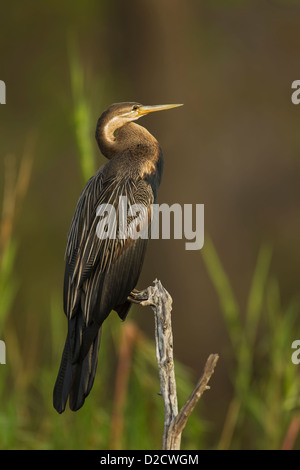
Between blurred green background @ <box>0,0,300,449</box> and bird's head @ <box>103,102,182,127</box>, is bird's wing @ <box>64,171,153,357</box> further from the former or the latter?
blurred green background @ <box>0,0,300,449</box>

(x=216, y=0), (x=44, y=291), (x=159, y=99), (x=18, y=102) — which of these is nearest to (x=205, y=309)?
(x=159, y=99)

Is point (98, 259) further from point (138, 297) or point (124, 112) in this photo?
point (124, 112)

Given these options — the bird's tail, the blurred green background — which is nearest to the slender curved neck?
the bird's tail

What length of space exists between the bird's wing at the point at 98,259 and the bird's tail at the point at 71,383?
0.03 meters

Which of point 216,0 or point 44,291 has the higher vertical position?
point 216,0

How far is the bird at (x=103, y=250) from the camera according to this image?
4.33 feet

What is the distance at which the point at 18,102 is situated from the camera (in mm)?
7770

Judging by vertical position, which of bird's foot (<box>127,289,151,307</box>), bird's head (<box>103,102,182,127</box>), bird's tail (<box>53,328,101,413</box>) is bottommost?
bird's tail (<box>53,328,101,413</box>)

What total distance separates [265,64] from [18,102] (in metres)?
3.06

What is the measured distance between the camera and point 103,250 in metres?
1.42

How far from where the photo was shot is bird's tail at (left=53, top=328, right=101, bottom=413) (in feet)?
4.19

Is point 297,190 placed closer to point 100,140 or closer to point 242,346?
point 242,346

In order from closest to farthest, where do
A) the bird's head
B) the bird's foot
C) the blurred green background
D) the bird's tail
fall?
the bird's tail → the bird's head → the bird's foot → the blurred green background

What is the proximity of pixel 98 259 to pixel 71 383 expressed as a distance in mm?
267
